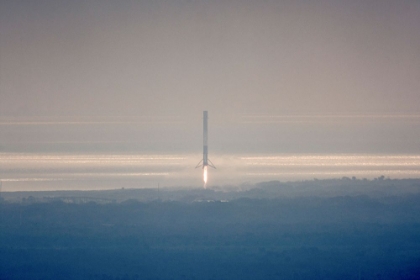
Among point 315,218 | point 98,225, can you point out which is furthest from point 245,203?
point 98,225

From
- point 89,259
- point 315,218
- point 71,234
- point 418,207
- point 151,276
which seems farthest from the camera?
point 418,207

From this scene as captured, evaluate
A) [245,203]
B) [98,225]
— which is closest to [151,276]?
[98,225]

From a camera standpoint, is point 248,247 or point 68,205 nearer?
point 248,247

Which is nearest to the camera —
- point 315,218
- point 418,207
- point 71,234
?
point 71,234

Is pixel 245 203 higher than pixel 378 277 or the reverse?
higher

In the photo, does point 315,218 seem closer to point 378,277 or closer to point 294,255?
point 294,255

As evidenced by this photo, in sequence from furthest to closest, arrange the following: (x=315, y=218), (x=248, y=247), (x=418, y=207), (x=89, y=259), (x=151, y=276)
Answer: (x=418, y=207), (x=315, y=218), (x=248, y=247), (x=89, y=259), (x=151, y=276)

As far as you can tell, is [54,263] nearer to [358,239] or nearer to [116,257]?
[116,257]

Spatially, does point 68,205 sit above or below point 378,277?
above

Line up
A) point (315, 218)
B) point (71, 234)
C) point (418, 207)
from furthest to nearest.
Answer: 1. point (418, 207)
2. point (315, 218)
3. point (71, 234)
